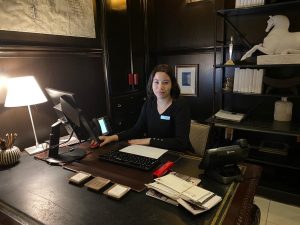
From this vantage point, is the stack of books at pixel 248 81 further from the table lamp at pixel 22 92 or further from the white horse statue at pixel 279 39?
the table lamp at pixel 22 92

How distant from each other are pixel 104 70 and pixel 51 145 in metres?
1.16

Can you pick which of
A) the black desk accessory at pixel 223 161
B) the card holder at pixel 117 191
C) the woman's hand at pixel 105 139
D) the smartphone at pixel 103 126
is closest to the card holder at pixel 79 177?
the card holder at pixel 117 191

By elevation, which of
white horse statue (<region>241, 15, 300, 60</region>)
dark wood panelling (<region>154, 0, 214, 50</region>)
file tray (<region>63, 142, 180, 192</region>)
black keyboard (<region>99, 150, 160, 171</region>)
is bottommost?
file tray (<region>63, 142, 180, 192</region>)

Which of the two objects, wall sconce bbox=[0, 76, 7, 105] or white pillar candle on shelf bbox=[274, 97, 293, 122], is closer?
wall sconce bbox=[0, 76, 7, 105]

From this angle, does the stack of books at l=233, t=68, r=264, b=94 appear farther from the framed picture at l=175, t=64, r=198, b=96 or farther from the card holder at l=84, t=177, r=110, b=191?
the card holder at l=84, t=177, r=110, b=191

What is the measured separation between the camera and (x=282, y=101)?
232 centimetres

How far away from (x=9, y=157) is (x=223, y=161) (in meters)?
1.28

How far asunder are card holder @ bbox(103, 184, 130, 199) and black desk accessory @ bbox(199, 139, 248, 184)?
40cm

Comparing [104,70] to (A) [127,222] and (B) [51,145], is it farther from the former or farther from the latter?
(A) [127,222]

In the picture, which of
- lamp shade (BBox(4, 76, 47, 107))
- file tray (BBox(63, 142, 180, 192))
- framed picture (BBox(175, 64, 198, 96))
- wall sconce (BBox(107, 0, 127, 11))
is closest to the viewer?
file tray (BBox(63, 142, 180, 192))

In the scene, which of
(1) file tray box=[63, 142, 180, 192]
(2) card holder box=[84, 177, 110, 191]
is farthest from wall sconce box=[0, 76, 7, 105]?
(2) card holder box=[84, 177, 110, 191]

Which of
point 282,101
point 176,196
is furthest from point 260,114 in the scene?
point 176,196

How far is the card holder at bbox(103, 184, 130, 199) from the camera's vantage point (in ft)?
3.37

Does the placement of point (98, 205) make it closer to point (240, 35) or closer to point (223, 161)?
point (223, 161)
